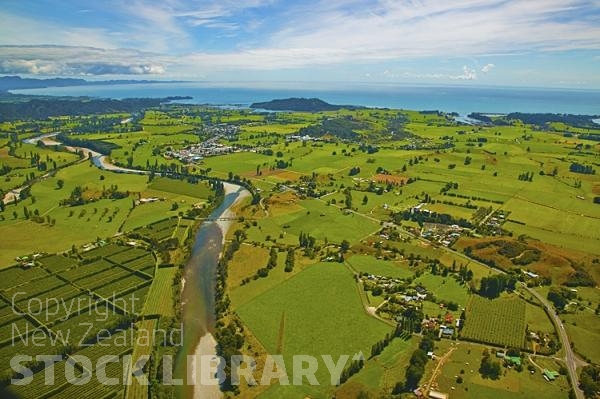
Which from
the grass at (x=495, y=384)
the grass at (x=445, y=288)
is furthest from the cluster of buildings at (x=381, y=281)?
the grass at (x=495, y=384)

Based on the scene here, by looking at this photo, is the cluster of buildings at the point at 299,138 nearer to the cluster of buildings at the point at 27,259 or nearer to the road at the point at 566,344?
the cluster of buildings at the point at 27,259

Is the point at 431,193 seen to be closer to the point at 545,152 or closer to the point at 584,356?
the point at 584,356

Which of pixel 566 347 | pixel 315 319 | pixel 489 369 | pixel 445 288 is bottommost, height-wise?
pixel 315 319

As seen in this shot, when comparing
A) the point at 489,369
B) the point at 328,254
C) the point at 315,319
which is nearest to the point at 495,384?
the point at 489,369

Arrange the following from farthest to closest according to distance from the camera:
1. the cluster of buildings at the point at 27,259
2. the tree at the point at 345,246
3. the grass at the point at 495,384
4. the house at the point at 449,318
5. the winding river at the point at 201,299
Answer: the tree at the point at 345,246 < the cluster of buildings at the point at 27,259 < the house at the point at 449,318 < the winding river at the point at 201,299 < the grass at the point at 495,384

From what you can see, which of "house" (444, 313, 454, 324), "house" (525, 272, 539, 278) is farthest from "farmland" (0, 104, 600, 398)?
"house" (525, 272, 539, 278)

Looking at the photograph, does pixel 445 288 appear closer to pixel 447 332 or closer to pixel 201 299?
pixel 447 332

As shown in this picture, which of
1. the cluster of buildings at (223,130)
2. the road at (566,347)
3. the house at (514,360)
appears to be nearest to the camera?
the road at (566,347)

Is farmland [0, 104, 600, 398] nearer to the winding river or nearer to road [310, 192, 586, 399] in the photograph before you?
road [310, 192, 586, 399]
